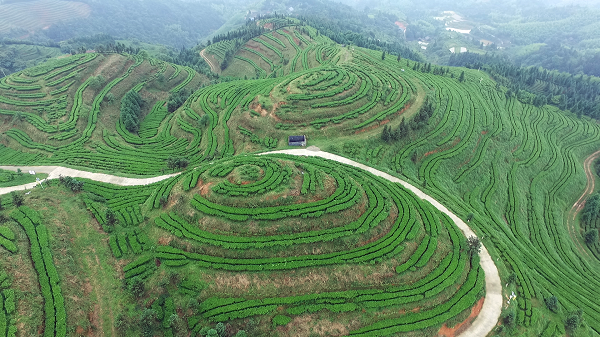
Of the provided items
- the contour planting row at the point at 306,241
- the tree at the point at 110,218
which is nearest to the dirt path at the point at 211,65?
the tree at the point at 110,218

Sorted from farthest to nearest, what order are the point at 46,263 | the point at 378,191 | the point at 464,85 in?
the point at 464,85, the point at 378,191, the point at 46,263

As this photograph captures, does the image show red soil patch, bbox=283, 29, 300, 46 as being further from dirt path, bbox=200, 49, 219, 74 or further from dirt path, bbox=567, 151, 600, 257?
dirt path, bbox=567, 151, 600, 257

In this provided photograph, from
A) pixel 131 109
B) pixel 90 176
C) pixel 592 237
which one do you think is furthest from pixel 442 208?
pixel 131 109

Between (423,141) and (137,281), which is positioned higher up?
(423,141)

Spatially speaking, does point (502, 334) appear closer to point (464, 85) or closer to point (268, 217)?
point (268, 217)

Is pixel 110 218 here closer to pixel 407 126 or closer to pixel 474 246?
pixel 474 246

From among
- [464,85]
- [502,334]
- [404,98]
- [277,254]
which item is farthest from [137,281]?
[464,85]

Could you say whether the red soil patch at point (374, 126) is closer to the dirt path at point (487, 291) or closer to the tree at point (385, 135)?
the tree at point (385, 135)
